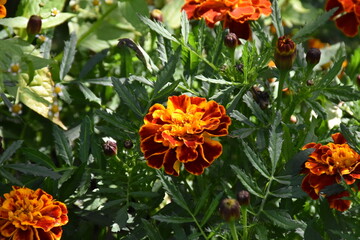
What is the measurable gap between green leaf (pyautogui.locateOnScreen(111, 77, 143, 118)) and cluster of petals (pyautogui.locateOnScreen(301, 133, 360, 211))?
0.97 feet

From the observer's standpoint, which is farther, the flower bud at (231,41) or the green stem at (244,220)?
the flower bud at (231,41)

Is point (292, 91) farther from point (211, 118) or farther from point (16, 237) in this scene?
point (16, 237)

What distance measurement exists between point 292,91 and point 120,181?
0.39 meters

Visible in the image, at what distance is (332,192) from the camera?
108 cm

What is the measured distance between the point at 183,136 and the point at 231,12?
32cm

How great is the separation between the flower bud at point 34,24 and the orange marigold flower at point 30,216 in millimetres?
371

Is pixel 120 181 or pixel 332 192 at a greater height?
pixel 332 192

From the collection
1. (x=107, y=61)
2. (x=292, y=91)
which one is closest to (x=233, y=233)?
(x=292, y=91)

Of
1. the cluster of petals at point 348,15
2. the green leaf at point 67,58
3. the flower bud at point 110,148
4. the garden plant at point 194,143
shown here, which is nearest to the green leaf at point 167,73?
the garden plant at point 194,143

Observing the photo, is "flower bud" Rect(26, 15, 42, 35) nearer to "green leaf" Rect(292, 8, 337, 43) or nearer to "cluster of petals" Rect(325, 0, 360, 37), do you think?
"green leaf" Rect(292, 8, 337, 43)

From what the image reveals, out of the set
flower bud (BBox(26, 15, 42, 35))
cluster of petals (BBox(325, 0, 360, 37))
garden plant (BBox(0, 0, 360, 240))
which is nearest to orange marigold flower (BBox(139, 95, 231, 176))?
garden plant (BBox(0, 0, 360, 240))

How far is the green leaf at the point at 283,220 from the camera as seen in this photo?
1.06 metres

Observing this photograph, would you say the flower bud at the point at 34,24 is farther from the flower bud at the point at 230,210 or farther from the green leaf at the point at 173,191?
the flower bud at the point at 230,210

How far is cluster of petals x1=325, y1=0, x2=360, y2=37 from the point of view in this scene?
4.79ft
